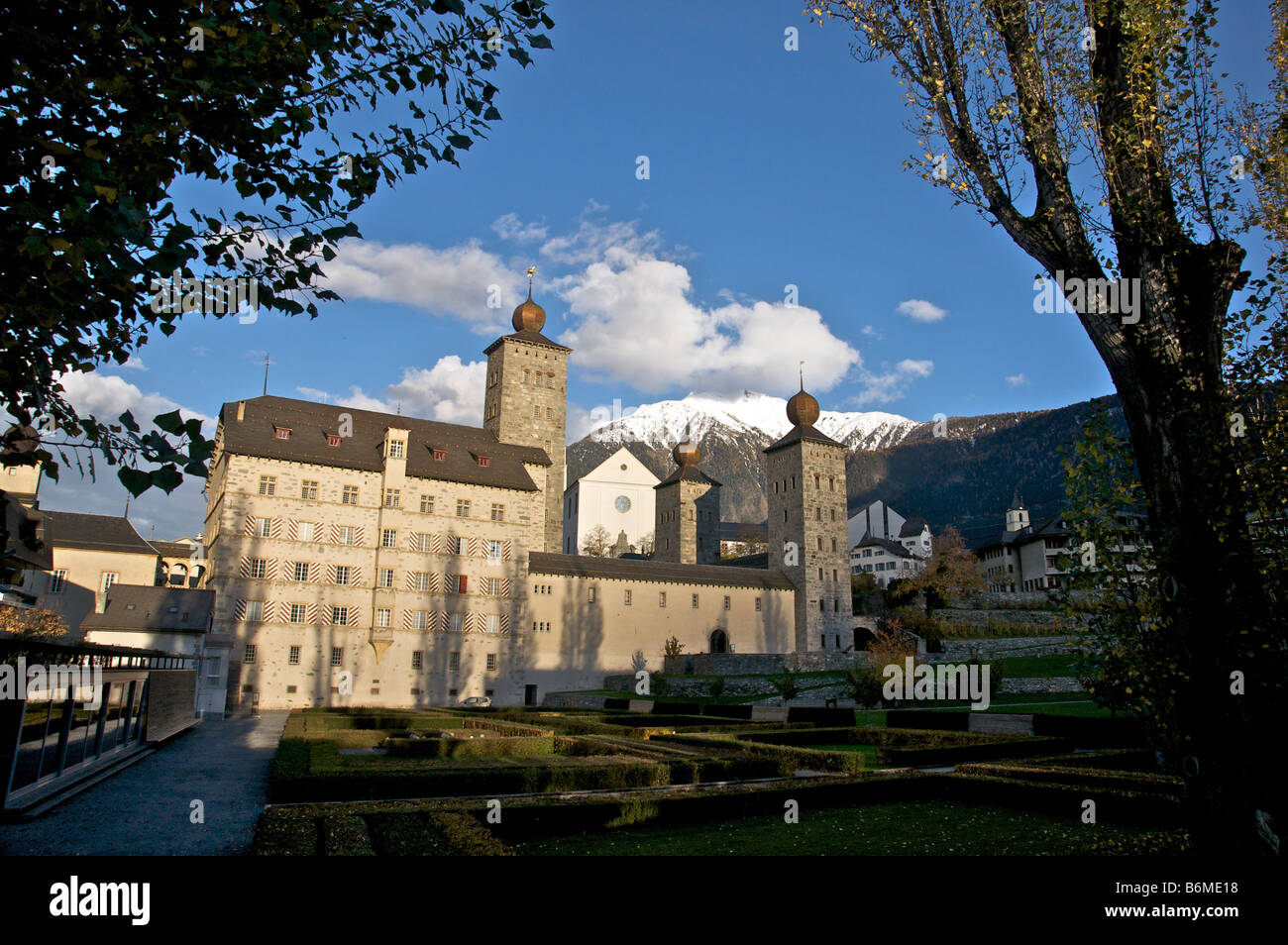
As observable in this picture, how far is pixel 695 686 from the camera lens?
45.1 metres

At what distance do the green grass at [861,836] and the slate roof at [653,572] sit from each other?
1646 inches

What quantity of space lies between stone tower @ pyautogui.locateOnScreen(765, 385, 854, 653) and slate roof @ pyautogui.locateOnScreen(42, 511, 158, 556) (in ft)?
144

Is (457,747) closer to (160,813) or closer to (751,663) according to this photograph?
(160,813)

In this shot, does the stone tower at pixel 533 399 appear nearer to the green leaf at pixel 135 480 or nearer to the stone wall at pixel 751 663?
the stone wall at pixel 751 663

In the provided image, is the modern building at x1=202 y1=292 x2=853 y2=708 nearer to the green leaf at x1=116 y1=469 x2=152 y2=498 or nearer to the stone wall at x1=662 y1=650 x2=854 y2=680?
the stone wall at x1=662 y1=650 x2=854 y2=680

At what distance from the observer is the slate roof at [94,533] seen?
1828 inches

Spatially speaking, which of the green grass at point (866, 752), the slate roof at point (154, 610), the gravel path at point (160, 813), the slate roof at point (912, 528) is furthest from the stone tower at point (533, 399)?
the slate roof at point (912, 528)

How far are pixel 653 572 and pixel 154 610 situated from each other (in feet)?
104

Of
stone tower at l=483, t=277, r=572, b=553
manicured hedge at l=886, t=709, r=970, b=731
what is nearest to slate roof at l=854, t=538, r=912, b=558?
stone tower at l=483, t=277, r=572, b=553

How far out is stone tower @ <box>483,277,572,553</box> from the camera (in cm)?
6231

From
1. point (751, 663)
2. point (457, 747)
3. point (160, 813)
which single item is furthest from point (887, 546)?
point (160, 813)

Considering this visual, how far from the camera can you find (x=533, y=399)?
207 ft

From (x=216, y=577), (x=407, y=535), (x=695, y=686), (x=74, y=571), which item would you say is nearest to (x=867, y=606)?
(x=695, y=686)
